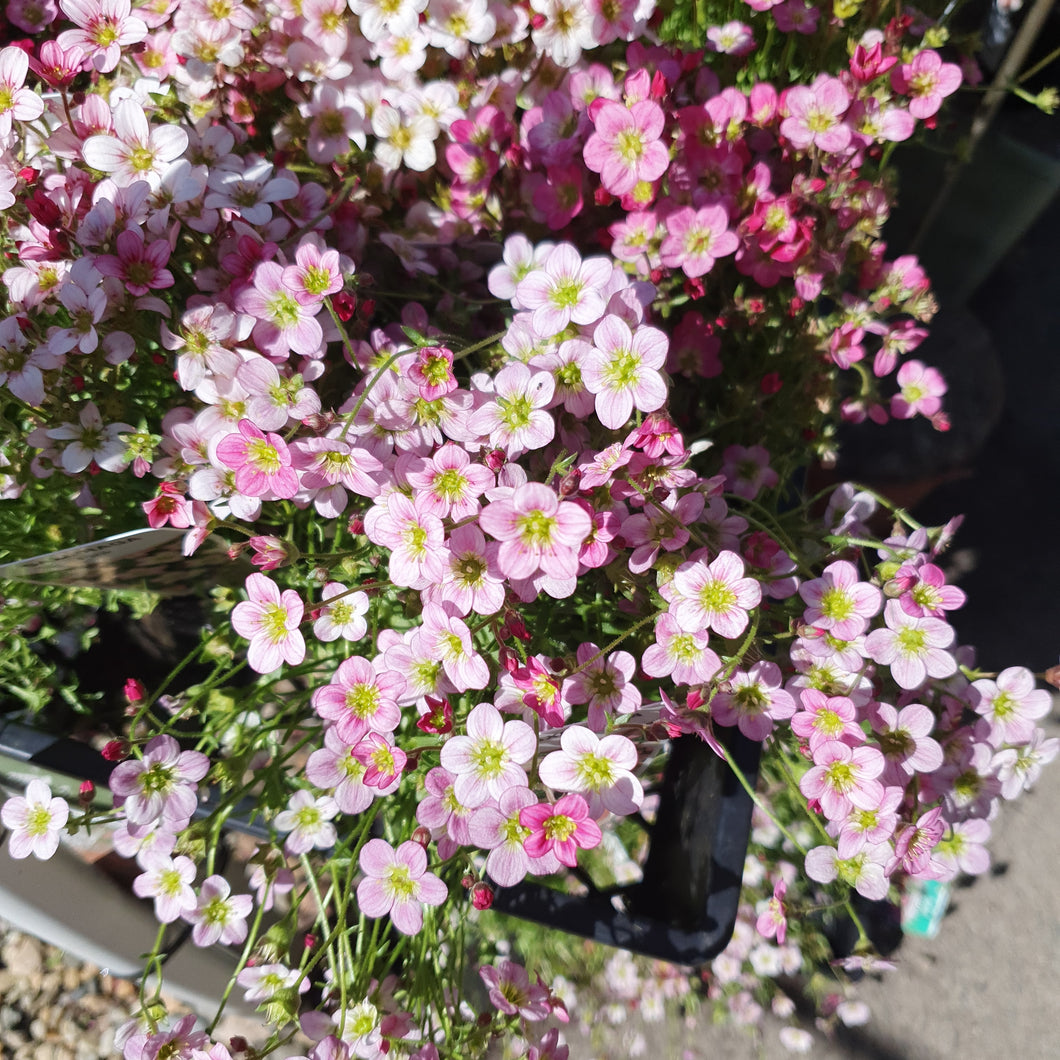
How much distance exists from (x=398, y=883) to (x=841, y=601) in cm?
44

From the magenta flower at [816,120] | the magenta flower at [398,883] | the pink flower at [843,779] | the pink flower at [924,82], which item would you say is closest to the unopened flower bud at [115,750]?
the magenta flower at [398,883]

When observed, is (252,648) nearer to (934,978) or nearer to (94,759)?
(94,759)

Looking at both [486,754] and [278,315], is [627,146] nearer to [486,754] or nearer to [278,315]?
[278,315]

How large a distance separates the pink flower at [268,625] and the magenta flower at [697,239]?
0.53 m

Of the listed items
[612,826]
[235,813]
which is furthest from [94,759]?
[612,826]

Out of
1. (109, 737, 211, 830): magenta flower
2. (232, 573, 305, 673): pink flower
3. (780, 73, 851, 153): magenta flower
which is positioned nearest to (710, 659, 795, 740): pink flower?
(232, 573, 305, 673): pink flower

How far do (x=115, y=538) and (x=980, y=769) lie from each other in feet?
2.53

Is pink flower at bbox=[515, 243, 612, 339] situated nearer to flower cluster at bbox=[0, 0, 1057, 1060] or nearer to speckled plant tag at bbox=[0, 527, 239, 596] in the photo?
flower cluster at bbox=[0, 0, 1057, 1060]

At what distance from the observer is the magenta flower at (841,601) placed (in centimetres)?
66

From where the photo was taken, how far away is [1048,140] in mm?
1682

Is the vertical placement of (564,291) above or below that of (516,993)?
above

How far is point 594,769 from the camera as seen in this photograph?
63 cm

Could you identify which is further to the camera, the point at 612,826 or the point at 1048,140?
the point at 1048,140

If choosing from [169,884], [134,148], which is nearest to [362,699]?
[169,884]
